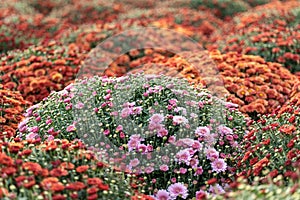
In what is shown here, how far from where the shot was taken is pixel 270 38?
759 centimetres

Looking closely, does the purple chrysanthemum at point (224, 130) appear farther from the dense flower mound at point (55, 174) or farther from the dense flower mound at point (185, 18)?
the dense flower mound at point (185, 18)

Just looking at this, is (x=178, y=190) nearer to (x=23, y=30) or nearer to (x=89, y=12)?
(x=23, y=30)

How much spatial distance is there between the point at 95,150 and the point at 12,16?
6647 mm

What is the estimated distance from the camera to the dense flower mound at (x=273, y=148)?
3.92m

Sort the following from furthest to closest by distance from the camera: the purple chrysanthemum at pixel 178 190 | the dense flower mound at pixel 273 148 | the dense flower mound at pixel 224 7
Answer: the dense flower mound at pixel 224 7 → the purple chrysanthemum at pixel 178 190 → the dense flower mound at pixel 273 148

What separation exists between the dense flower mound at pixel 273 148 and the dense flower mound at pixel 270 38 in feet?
8.20

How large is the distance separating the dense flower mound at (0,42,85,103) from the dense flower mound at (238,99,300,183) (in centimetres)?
252

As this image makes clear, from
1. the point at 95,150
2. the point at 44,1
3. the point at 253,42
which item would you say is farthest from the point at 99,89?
the point at 44,1

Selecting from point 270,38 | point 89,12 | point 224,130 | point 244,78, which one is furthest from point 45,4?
point 224,130

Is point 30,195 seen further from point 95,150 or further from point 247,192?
point 247,192

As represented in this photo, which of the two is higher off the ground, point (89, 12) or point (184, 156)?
point (184, 156)

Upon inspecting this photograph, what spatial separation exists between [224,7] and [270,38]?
5.20m

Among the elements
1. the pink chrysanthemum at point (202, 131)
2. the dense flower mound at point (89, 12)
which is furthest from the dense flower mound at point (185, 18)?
the pink chrysanthemum at point (202, 131)

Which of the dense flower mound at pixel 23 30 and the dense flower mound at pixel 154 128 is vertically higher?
the dense flower mound at pixel 154 128
